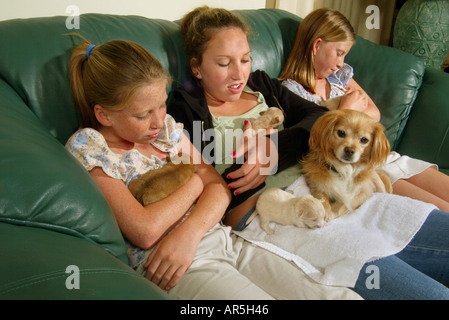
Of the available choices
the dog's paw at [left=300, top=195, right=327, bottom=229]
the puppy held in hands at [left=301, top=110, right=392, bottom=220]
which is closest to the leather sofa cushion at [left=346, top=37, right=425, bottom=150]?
the puppy held in hands at [left=301, top=110, right=392, bottom=220]

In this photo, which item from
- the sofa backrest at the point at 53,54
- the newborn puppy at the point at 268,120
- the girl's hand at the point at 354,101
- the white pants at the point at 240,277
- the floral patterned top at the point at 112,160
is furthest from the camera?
the girl's hand at the point at 354,101

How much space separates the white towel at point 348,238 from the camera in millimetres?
1011

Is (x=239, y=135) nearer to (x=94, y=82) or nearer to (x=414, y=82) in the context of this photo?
(x=94, y=82)

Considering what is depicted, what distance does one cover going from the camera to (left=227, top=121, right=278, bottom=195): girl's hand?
1.22 m

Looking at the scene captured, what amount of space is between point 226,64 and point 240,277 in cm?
82

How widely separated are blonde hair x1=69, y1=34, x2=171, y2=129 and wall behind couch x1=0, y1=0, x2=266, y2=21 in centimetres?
51

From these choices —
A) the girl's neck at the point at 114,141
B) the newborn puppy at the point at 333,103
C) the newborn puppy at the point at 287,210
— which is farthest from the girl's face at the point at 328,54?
the girl's neck at the point at 114,141

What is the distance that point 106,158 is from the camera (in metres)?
1.07

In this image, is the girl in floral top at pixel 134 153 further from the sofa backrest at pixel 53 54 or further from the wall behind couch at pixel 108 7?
the wall behind couch at pixel 108 7

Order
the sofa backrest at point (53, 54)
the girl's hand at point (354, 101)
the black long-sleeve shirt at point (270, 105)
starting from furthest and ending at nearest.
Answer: the girl's hand at point (354, 101) < the black long-sleeve shirt at point (270, 105) < the sofa backrest at point (53, 54)

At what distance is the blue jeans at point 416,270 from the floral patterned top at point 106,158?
2.45 ft

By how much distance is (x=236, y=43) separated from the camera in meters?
1.38

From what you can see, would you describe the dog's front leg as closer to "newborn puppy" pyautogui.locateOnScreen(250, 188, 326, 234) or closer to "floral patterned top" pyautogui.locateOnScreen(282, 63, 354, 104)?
"newborn puppy" pyautogui.locateOnScreen(250, 188, 326, 234)

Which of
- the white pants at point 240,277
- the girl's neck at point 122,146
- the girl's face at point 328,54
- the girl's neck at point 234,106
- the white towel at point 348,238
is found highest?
the girl's face at point 328,54
